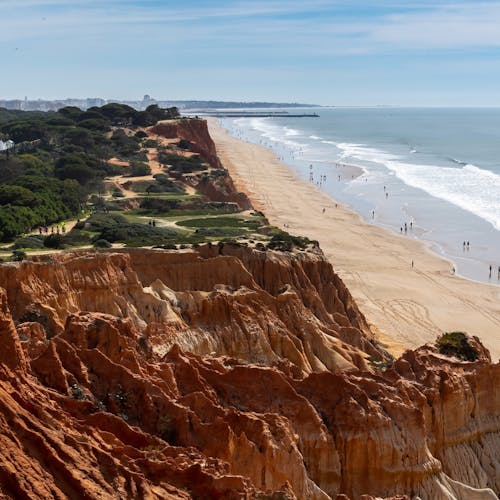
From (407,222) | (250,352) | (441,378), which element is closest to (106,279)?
(250,352)

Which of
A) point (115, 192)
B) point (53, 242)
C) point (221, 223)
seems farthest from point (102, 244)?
point (115, 192)

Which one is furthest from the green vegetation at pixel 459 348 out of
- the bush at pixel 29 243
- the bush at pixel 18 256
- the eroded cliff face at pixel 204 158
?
the eroded cliff face at pixel 204 158

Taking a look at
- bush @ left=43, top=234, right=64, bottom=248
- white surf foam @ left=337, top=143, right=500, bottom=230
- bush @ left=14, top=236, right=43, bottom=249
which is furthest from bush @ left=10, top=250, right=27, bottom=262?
white surf foam @ left=337, top=143, right=500, bottom=230

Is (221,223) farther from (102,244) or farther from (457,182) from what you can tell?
(457,182)

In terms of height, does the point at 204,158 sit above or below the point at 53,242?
above

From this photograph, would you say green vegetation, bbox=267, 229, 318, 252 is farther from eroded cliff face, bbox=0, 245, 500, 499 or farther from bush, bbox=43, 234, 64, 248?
bush, bbox=43, 234, 64, 248

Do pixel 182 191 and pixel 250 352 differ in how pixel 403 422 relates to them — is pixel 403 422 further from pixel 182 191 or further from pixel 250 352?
pixel 182 191
